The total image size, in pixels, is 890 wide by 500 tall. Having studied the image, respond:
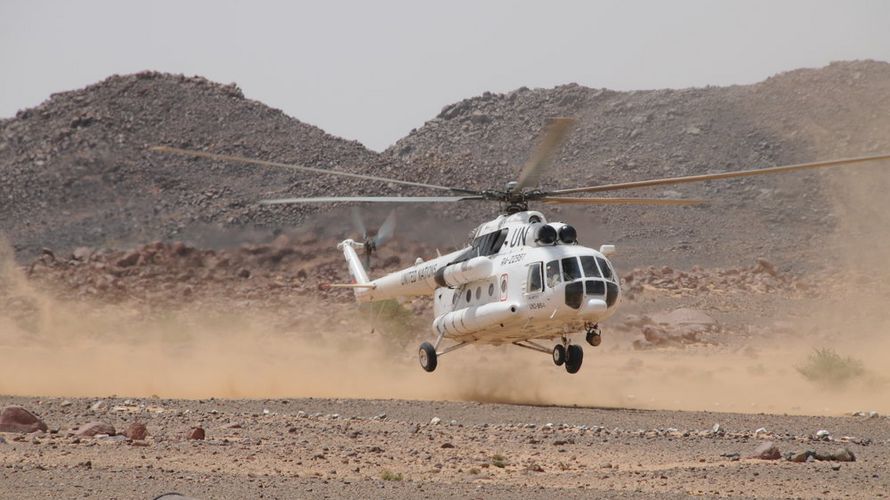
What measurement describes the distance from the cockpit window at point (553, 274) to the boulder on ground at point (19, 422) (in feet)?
30.4

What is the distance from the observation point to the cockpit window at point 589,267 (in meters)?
22.3

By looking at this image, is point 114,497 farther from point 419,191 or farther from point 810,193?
point 810,193

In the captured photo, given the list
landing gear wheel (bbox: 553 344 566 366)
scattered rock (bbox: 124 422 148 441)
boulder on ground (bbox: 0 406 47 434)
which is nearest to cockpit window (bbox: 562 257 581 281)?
landing gear wheel (bbox: 553 344 566 366)

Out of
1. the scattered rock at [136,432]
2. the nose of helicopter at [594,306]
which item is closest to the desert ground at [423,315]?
the scattered rock at [136,432]

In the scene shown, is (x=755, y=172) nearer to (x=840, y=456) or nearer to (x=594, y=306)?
(x=594, y=306)

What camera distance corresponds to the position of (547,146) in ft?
69.9

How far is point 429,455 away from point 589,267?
760cm

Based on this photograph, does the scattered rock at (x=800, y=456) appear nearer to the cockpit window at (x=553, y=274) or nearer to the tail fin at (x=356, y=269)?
the cockpit window at (x=553, y=274)

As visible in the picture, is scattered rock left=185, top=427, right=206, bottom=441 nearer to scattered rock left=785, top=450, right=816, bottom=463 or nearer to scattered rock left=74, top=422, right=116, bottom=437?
scattered rock left=74, top=422, right=116, bottom=437

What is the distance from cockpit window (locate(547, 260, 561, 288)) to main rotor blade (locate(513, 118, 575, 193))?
172 cm

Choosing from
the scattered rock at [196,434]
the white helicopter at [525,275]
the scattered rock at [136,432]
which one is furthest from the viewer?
the white helicopter at [525,275]

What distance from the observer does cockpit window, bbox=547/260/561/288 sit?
878 inches

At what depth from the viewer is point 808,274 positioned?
185 feet

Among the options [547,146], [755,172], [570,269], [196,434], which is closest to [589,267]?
[570,269]
